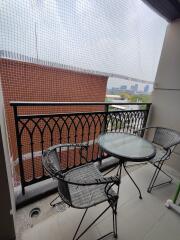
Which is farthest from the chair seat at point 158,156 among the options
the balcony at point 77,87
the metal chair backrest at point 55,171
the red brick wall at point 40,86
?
the red brick wall at point 40,86

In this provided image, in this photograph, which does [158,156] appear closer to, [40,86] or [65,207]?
[65,207]

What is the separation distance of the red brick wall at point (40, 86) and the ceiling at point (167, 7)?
1575 mm

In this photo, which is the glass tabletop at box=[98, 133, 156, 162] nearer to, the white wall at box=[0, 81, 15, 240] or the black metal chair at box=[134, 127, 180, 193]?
the black metal chair at box=[134, 127, 180, 193]

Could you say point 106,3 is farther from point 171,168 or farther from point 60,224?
point 171,168

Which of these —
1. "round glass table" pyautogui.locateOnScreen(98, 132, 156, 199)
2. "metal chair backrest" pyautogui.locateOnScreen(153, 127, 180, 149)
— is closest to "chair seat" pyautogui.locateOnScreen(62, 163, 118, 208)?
"round glass table" pyautogui.locateOnScreen(98, 132, 156, 199)

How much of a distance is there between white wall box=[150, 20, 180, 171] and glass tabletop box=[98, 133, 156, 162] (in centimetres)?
104

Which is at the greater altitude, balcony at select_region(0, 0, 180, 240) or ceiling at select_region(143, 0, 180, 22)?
ceiling at select_region(143, 0, 180, 22)

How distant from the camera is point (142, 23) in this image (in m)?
1.97

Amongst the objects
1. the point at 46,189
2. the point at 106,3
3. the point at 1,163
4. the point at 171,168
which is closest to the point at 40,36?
the point at 106,3

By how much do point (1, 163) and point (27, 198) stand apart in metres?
0.79

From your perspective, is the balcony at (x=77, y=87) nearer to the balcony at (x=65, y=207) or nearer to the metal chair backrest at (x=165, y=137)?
the balcony at (x=65, y=207)

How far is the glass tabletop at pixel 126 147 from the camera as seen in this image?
49.0 inches

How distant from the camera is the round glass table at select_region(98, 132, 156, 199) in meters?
1.24

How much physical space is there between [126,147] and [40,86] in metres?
1.80
